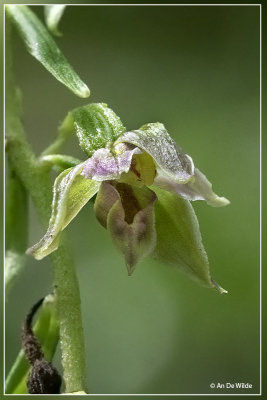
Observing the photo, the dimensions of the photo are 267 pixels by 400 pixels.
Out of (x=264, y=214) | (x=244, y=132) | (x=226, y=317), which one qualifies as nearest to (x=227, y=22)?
(x=244, y=132)

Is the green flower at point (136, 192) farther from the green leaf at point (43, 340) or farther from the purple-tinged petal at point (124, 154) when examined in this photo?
the green leaf at point (43, 340)

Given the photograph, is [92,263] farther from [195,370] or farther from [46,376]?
[46,376]

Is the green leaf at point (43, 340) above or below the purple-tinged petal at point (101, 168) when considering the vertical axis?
below

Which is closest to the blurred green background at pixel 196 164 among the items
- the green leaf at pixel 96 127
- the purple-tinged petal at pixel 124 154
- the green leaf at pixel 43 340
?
the green leaf at pixel 43 340

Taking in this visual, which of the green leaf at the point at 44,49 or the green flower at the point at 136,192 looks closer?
the green flower at the point at 136,192

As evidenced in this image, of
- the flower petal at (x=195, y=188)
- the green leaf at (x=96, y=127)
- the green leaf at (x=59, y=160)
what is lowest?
the flower petal at (x=195, y=188)

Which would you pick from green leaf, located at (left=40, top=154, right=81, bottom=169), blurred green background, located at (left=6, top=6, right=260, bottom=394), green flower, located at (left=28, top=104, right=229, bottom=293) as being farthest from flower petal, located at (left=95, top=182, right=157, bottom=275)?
blurred green background, located at (left=6, top=6, right=260, bottom=394)

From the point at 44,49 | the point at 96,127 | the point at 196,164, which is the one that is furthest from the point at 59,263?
the point at 196,164
